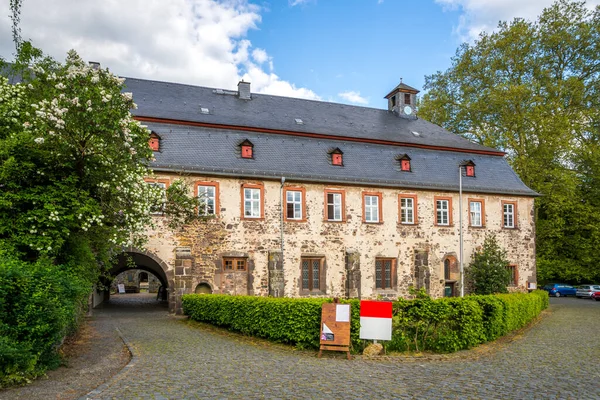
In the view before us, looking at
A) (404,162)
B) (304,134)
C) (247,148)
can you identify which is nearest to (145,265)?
(247,148)

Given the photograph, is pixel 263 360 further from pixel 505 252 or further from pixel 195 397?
pixel 505 252

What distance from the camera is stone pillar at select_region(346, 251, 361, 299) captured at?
23.0 meters

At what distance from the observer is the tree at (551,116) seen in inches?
1312

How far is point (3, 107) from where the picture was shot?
10320 millimetres

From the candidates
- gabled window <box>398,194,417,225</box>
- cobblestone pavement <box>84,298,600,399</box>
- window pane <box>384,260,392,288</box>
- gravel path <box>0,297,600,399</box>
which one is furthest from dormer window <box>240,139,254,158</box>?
cobblestone pavement <box>84,298,600,399</box>

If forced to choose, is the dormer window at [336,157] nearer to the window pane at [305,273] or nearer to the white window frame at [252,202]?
the white window frame at [252,202]

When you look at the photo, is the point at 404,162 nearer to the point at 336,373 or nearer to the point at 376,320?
the point at 376,320

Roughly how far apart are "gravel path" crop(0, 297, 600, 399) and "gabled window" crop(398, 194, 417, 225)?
11.4 m

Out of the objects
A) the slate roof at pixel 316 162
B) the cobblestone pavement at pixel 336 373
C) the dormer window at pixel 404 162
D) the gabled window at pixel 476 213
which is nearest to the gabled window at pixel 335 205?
the slate roof at pixel 316 162

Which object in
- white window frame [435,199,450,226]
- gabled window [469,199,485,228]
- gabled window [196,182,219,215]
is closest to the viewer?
gabled window [196,182,219,215]

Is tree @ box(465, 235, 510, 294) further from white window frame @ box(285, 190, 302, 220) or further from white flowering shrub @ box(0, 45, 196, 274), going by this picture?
white flowering shrub @ box(0, 45, 196, 274)

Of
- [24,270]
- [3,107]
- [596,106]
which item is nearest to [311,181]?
[3,107]

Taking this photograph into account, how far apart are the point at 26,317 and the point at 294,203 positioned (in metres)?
15.6

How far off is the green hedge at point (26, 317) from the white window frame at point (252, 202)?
13.8m
